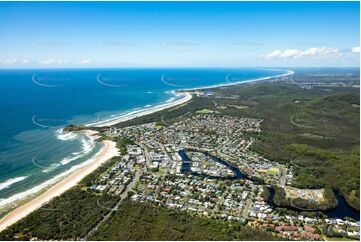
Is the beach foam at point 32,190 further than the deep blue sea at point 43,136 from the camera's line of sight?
No

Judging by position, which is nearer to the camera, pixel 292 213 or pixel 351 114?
pixel 292 213

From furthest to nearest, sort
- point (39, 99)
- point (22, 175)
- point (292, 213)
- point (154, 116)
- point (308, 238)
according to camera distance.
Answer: point (39, 99) → point (154, 116) → point (22, 175) → point (292, 213) → point (308, 238)

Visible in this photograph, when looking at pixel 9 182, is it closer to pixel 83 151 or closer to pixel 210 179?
pixel 83 151

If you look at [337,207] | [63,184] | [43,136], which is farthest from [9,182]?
[337,207]

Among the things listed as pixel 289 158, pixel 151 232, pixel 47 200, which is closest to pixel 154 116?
pixel 289 158

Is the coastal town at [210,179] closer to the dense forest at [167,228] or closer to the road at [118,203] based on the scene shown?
the road at [118,203]

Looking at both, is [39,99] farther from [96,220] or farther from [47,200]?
[96,220]

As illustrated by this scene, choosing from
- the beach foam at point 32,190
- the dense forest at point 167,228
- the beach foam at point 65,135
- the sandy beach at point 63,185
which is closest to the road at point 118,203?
the dense forest at point 167,228

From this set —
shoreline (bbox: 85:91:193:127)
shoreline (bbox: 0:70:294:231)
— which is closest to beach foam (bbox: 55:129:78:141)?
shoreline (bbox: 0:70:294:231)
